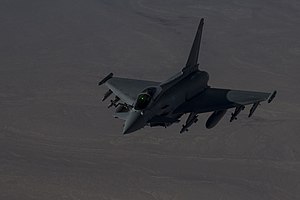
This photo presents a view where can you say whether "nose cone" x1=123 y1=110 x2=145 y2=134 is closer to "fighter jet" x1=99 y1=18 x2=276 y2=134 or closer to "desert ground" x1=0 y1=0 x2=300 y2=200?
"fighter jet" x1=99 y1=18 x2=276 y2=134

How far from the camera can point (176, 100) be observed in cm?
3656

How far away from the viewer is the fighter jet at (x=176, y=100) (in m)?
33.5

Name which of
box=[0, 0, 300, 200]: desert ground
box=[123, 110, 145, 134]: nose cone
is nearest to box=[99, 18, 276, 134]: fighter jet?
box=[123, 110, 145, 134]: nose cone

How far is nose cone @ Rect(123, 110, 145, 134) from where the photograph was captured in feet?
106

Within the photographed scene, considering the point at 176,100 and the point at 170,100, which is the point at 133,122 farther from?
the point at 176,100

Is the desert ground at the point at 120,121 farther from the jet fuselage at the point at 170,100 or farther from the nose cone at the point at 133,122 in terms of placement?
the nose cone at the point at 133,122

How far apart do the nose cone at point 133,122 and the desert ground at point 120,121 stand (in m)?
19.7

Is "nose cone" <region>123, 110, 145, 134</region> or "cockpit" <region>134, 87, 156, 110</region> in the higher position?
"cockpit" <region>134, 87, 156, 110</region>

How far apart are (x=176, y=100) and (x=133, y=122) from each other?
4976 millimetres

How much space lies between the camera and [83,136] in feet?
205

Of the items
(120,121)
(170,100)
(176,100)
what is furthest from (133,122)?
(120,121)

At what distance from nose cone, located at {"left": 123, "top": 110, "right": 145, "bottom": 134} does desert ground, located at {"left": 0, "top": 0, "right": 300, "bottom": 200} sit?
19.7m

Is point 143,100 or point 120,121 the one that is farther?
point 120,121

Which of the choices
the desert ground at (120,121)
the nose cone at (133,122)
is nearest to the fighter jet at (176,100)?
the nose cone at (133,122)
